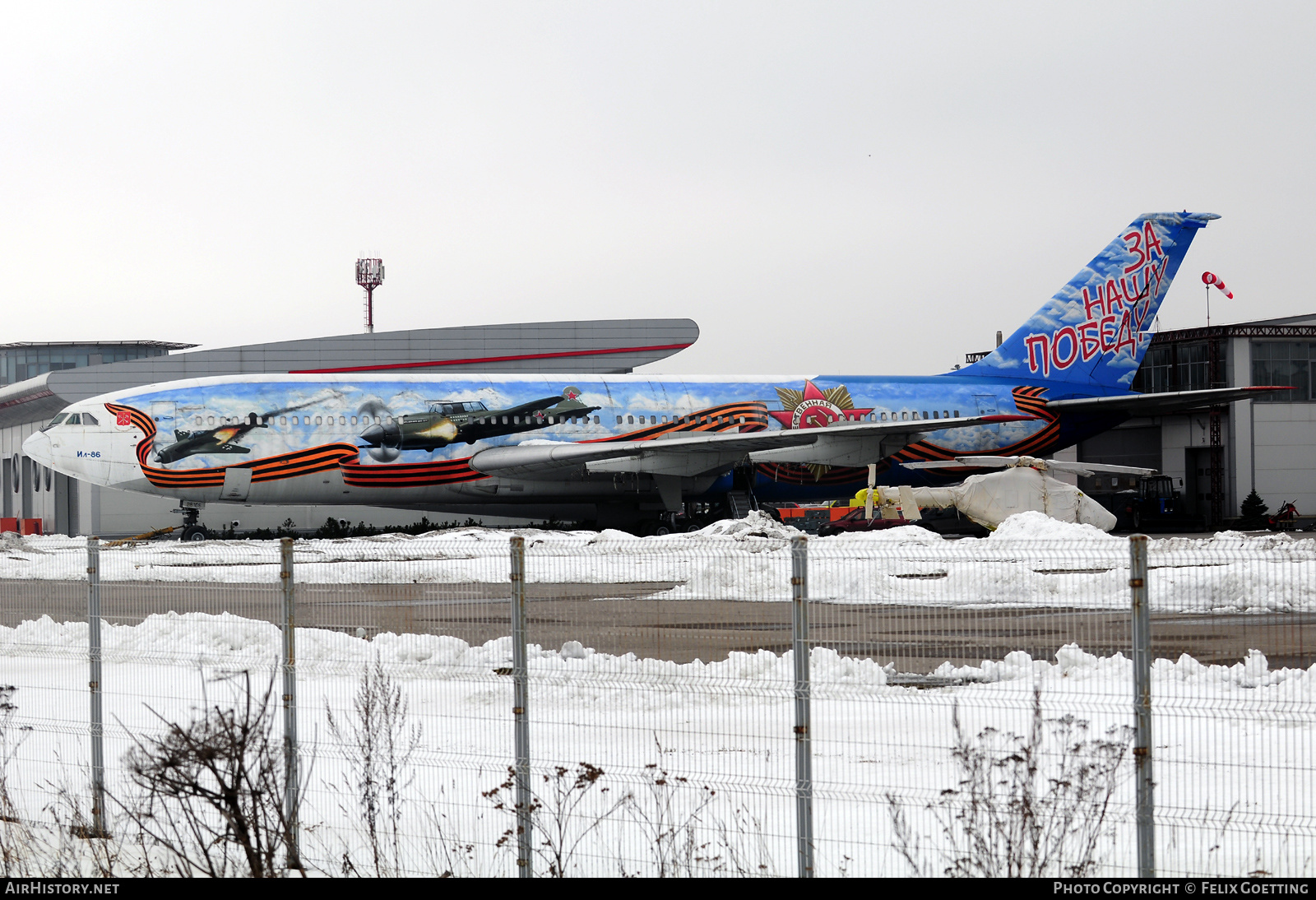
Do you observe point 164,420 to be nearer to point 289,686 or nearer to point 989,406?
point 989,406

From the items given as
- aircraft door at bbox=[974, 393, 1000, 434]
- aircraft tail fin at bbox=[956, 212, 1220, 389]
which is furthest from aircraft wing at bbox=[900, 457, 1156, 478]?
aircraft tail fin at bbox=[956, 212, 1220, 389]

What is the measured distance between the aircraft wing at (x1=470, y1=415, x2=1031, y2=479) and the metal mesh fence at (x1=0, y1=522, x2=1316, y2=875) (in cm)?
2033

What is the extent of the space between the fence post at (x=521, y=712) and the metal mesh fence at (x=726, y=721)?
0.03 meters

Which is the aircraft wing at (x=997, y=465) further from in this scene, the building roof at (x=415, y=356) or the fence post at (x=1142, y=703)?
the fence post at (x=1142, y=703)

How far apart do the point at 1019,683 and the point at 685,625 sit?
259 centimetres

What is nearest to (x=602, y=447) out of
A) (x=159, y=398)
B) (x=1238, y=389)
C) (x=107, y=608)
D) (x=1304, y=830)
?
(x=159, y=398)

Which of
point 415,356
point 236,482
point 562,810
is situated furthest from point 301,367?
point 562,810

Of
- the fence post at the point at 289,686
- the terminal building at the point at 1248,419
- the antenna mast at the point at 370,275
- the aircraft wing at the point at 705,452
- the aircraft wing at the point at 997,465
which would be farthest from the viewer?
the antenna mast at the point at 370,275

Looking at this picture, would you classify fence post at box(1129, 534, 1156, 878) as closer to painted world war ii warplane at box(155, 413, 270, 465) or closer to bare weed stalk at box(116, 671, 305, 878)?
bare weed stalk at box(116, 671, 305, 878)

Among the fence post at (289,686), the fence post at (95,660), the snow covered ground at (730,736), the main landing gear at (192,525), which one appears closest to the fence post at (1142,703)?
Answer: the snow covered ground at (730,736)

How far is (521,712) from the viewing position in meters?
6.19

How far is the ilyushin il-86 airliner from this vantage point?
30250 mm

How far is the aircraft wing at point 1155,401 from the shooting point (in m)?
33.5
